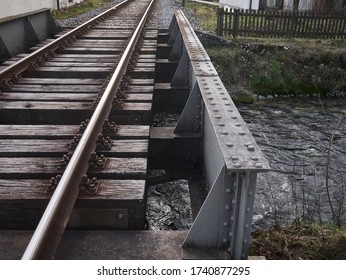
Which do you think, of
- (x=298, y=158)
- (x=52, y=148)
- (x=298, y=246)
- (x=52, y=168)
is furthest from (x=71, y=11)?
(x=298, y=246)

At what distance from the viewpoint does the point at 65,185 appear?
2.65m

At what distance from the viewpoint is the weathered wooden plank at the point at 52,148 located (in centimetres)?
346

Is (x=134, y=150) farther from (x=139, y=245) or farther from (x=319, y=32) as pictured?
(x=319, y=32)

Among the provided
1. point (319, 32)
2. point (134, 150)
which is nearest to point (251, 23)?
point (319, 32)

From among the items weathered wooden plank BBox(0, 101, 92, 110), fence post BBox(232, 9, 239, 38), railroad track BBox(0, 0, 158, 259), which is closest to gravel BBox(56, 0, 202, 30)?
fence post BBox(232, 9, 239, 38)

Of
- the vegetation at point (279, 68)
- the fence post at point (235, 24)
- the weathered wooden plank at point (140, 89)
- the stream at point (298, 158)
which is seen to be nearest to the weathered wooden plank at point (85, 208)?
the stream at point (298, 158)

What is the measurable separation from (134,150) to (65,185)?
0.95 meters

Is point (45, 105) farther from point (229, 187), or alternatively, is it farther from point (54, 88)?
point (229, 187)

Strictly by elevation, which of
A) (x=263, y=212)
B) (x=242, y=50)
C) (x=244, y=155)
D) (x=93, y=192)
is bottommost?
(x=263, y=212)

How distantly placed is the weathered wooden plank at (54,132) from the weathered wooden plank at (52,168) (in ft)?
1.64

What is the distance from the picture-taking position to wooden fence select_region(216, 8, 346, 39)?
50.4 ft

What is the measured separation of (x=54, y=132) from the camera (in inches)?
154

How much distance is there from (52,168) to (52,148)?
400 millimetres

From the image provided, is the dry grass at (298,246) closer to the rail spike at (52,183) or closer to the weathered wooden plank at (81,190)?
the weathered wooden plank at (81,190)
